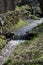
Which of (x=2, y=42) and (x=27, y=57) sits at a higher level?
(x=27, y=57)

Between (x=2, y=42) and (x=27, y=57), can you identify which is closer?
(x=27, y=57)

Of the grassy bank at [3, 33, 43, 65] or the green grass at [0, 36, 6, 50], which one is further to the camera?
the green grass at [0, 36, 6, 50]

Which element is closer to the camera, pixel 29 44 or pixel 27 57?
pixel 27 57

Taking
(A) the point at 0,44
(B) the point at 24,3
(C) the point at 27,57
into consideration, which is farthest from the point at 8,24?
(B) the point at 24,3

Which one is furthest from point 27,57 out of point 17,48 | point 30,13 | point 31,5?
point 31,5

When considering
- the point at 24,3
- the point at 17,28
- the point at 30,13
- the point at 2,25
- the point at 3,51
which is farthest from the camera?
the point at 24,3

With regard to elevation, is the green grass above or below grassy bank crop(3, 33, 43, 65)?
below

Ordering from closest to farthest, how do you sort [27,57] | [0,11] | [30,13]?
[27,57]
[0,11]
[30,13]

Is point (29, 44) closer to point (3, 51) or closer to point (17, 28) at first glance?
point (3, 51)

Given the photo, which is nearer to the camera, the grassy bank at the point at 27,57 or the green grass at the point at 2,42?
the grassy bank at the point at 27,57

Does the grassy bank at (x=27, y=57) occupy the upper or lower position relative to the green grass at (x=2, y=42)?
upper
